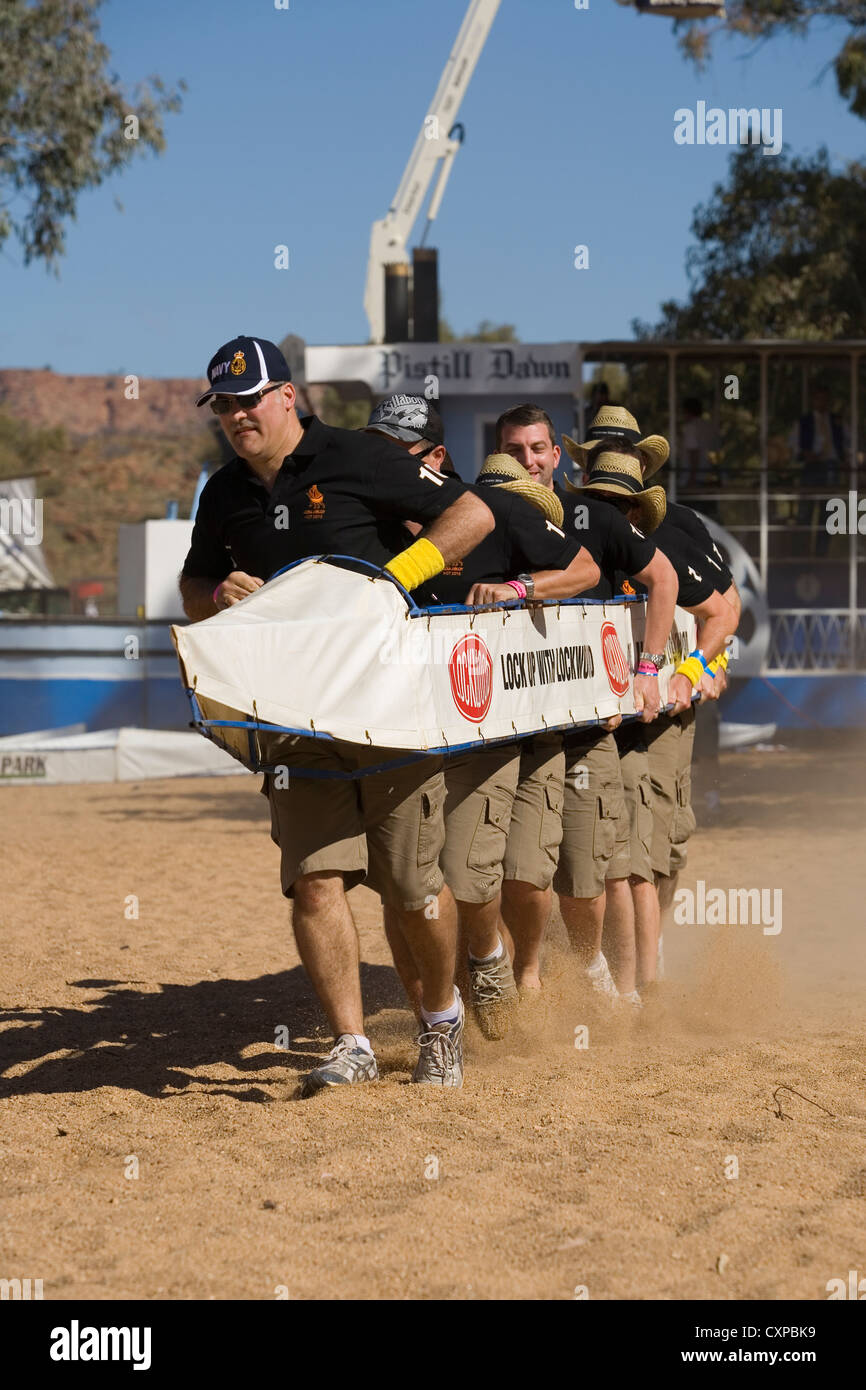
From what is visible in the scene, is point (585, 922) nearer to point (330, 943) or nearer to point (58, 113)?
point (330, 943)

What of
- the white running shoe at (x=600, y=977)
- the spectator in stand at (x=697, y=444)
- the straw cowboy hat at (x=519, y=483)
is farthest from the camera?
the spectator in stand at (x=697, y=444)

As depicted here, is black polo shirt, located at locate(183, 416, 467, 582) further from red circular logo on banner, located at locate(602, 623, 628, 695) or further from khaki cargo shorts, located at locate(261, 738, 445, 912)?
red circular logo on banner, located at locate(602, 623, 628, 695)

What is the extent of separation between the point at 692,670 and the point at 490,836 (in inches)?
73.4

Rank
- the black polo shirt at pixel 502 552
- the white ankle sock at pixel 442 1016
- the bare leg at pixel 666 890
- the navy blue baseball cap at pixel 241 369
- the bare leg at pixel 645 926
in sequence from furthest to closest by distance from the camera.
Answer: the bare leg at pixel 666 890 < the bare leg at pixel 645 926 < the black polo shirt at pixel 502 552 < the white ankle sock at pixel 442 1016 < the navy blue baseball cap at pixel 241 369

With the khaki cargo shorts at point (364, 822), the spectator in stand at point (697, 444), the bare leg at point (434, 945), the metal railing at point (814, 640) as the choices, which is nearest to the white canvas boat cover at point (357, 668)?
the khaki cargo shorts at point (364, 822)

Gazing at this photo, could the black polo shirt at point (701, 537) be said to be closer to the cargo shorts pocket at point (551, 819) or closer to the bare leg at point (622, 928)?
the bare leg at point (622, 928)

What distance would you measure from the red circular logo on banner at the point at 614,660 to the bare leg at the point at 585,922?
2.72 feet

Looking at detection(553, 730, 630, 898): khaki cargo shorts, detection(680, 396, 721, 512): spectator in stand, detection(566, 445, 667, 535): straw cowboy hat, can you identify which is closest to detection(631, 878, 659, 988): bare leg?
detection(553, 730, 630, 898): khaki cargo shorts

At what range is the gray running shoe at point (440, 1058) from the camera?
210 inches

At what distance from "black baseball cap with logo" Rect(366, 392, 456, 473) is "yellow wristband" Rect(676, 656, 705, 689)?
5.34ft

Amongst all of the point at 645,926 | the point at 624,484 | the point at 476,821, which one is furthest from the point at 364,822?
the point at 624,484

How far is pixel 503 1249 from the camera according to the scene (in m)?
3.81

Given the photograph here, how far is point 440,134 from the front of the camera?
3027cm
